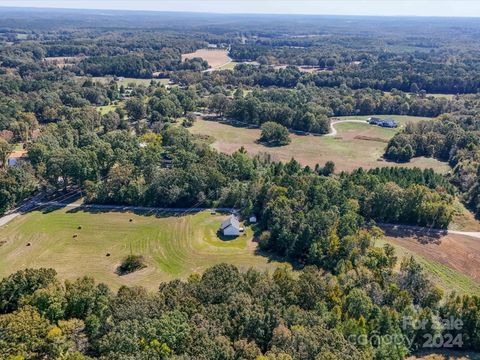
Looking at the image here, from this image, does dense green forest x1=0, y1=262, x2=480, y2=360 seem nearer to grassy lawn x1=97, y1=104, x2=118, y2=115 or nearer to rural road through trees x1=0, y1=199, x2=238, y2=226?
rural road through trees x1=0, y1=199, x2=238, y2=226

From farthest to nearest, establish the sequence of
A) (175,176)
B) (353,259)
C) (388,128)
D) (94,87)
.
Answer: (94,87)
(388,128)
(175,176)
(353,259)

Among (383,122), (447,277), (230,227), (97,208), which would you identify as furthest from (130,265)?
(383,122)

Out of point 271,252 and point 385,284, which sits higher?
point 385,284

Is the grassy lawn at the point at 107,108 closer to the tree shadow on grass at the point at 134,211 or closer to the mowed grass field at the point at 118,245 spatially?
the tree shadow on grass at the point at 134,211

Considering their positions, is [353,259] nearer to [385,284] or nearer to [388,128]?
[385,284]

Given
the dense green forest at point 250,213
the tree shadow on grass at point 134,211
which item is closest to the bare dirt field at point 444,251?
the dense green forest at point 250,213

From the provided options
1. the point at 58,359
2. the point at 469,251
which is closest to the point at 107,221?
the point at 58,359

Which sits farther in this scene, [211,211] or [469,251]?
[211,211]
